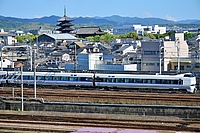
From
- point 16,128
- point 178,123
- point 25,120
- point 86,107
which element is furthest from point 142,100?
point 16,128

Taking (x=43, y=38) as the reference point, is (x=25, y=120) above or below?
below

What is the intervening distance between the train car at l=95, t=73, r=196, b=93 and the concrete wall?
18.7 ft

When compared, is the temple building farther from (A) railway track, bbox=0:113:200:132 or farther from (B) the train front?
(A) railway track, bbox=0:113:200:132

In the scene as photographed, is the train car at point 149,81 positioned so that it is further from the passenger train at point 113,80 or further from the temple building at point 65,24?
the temple building at point 65,24

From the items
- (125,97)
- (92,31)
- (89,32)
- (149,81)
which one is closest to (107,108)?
(125,97)

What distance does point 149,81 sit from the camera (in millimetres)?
20016

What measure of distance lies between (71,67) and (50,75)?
8.08 meters

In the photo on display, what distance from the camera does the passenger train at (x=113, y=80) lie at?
1944cm

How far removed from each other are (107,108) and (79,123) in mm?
1863

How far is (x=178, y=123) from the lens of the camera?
41.8ft

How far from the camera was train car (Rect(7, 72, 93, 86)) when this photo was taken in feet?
70.2

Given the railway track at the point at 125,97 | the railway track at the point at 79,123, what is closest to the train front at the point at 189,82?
the railway track at the point at 125,97

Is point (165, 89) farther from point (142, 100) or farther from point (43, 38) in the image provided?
point (43, 38)

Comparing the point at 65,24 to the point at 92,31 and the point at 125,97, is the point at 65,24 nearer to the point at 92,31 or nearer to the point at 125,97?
the point at 92,31
